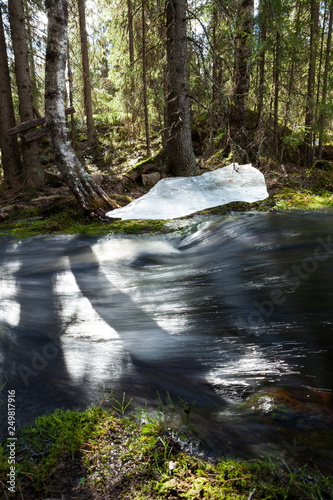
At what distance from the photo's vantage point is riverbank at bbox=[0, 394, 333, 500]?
162 cm

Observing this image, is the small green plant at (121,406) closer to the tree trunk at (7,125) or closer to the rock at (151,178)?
the rock at (151,178)

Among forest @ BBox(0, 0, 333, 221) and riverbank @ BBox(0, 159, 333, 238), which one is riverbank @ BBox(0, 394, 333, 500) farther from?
forest @ BBox(0, 0, 333, 221)

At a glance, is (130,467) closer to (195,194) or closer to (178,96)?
(195,194)

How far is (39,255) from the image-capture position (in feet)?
19.9

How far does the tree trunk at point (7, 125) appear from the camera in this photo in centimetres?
1002

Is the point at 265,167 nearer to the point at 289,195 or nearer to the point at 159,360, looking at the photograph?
the point at 289,195

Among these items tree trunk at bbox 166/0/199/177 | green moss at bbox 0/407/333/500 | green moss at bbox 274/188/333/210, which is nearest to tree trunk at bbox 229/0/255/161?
tree trunk at bbox 166/0/199/177

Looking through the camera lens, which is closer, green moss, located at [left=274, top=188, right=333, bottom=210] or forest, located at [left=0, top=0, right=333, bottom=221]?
green moss, located at [left=274, top=188, right=333, bottom=210]

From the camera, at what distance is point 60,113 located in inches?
259

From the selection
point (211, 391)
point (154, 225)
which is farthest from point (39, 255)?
point (211, 391)

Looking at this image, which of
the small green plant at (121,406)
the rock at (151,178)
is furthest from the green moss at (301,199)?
the small green plant at (121,406)

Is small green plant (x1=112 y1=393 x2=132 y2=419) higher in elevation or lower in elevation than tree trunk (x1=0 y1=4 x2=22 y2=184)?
lower

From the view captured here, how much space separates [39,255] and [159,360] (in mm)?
4214

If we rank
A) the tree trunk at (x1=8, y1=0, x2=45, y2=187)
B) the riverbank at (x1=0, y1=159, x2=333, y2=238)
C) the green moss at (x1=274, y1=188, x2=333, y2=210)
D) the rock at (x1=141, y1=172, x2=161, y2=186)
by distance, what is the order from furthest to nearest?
the rock at (x1=141, y1=172, x2=161, y2=186) → the tree trunk at (x1=8, y1=0, x2=45, y2=187) → the riverbank at (x1=0, y1=159, x2=333, y2=238) → the green moss at (x1=274, y1=188, x2=333, y2=210)
